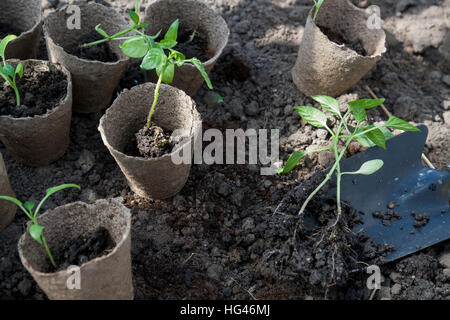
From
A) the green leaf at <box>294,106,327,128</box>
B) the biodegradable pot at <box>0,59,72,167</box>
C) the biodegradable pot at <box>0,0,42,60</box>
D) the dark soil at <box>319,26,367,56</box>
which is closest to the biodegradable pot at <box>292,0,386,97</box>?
the dark soil at <box>319,26,367,56</box>

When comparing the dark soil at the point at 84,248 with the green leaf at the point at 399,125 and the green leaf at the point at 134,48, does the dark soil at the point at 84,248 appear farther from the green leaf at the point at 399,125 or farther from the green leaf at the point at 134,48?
the green leaf at the point at 399,125

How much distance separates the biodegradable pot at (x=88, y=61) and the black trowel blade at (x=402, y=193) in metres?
1.09

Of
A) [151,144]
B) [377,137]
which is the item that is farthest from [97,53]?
[377,137]

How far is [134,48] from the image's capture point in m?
1.67

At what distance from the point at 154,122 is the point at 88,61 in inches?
14.4

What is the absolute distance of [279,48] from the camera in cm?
261

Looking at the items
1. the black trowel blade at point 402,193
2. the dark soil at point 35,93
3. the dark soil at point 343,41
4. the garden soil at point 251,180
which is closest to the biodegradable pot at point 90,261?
the garden soil at point 251,180

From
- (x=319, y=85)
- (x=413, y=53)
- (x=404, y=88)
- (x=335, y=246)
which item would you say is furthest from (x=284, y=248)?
(x=413, y=53)

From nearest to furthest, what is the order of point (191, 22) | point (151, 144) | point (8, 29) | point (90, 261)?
point (90, 261) < point (151, 144) < point (8, 29) < point (191, 22)

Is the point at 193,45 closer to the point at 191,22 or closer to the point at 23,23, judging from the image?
the point at 191,22

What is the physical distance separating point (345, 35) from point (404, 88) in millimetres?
460

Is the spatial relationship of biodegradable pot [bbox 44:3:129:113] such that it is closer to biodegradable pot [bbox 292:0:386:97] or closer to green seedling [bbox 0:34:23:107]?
green seedling [bbox 0:34:23:107]

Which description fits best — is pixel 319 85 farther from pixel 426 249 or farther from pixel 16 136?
pixel 16 136

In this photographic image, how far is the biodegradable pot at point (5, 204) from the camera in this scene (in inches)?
67.3
